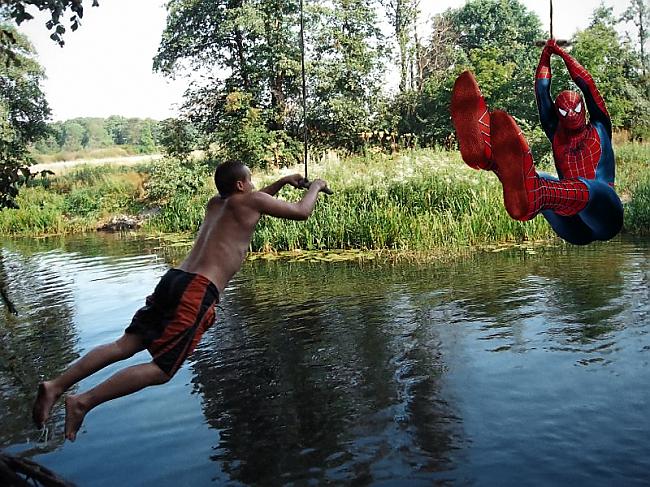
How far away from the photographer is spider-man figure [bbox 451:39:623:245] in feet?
13.5

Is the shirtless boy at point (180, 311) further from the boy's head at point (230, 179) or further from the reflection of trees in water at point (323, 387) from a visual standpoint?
the reflection of trees in water at point (323, 387)

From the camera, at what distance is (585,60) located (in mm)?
9031

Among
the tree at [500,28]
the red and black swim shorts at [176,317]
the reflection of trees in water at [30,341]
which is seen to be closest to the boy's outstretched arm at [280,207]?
the red and black swim shorts at [176,317]

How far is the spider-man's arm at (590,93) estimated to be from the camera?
4598 mm

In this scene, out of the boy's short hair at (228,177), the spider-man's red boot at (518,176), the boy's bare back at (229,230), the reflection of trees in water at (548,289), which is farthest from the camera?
the reflection of trees in water at (548,289)

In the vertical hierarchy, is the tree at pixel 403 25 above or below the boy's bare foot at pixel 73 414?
above

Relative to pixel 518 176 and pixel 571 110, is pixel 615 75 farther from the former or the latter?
pixel 518 176

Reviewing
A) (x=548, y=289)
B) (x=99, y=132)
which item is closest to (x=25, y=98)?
(x=548, y=289)

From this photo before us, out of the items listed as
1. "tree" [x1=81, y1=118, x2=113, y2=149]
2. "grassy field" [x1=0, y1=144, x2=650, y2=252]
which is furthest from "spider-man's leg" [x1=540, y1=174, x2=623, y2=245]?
"tree" [x1=81, y1=118, x2=113, y2=149]

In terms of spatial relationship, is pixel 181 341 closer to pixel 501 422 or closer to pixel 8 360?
pixel 501 422

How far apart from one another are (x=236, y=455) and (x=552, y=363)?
281cm

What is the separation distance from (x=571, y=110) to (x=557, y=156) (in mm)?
302

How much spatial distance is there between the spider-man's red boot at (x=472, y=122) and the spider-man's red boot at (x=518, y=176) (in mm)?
89

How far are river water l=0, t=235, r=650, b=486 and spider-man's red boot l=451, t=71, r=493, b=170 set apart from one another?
1.75 m
